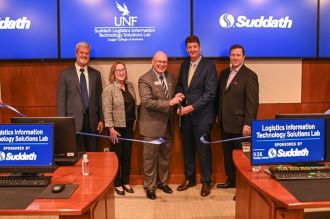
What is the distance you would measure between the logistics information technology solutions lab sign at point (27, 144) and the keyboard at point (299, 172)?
1.49 meters

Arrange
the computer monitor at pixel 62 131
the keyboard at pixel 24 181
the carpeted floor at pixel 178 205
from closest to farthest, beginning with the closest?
the keyboard at pixel 24 181, the computer monitor at pixel 62 131, the carpeted floor at pixel 178 205

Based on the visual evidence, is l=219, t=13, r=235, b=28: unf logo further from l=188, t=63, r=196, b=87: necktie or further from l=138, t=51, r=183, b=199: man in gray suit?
l=138, t=51, r=183, b=199: man in gray suit

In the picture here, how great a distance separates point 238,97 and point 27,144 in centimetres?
241

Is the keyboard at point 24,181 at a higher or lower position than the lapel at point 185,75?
lower

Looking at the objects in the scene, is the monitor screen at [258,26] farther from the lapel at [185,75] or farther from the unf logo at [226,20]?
the lapel at [185,75]

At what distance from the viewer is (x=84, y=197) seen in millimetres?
2414

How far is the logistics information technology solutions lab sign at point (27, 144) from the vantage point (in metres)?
2.71

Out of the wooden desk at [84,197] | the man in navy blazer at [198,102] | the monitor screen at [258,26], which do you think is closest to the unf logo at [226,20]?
the monitor screen at [258,26]

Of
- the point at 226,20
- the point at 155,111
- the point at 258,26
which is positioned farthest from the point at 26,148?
the point at 258,26

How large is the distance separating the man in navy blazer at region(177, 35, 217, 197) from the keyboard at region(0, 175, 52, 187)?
80.6 inches

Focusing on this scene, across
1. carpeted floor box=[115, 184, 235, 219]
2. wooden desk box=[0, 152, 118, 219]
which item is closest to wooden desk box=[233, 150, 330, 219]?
carpeted floor box=[115, 184, 235, 219]

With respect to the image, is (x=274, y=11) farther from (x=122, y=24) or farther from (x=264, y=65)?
(x=122, y=24)

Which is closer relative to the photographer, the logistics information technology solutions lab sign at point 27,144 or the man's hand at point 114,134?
the logistics information technology solutions lab sign at point 27,144

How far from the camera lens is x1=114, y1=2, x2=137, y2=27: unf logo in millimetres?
4719
